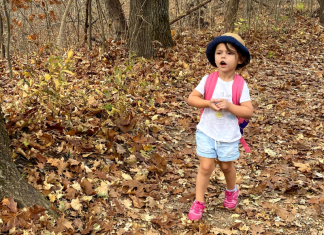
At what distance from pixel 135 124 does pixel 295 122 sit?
3108 millimetres

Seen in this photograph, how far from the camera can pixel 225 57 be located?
2.66 metres

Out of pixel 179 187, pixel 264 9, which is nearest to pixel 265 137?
pixel 179 187

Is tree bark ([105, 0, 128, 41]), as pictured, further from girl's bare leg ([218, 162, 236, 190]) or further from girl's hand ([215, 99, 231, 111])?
girl's hand ([215, 99, 231, 111])

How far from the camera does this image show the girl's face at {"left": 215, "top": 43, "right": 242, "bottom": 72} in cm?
265

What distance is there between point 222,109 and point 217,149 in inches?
15.7

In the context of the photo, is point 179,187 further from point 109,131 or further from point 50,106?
point 50,106

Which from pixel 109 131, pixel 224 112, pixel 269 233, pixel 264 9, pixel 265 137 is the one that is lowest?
pixel 269 233

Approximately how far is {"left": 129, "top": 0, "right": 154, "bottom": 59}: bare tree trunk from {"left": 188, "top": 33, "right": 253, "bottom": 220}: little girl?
4.92 metres

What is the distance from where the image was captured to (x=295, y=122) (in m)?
5.66

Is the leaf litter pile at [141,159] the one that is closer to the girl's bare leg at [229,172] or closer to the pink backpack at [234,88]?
the girl's bare leg at [229,172]

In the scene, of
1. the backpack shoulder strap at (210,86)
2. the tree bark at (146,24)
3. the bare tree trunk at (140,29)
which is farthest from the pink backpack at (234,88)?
the bare tree trunk at (140,29)

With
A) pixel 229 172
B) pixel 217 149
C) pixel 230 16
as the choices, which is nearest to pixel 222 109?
pixel 217 149

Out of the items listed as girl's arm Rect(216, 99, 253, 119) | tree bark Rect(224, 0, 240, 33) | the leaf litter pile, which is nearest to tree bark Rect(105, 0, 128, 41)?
the leaf litter pile

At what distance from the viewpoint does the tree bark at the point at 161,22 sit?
762 cm
